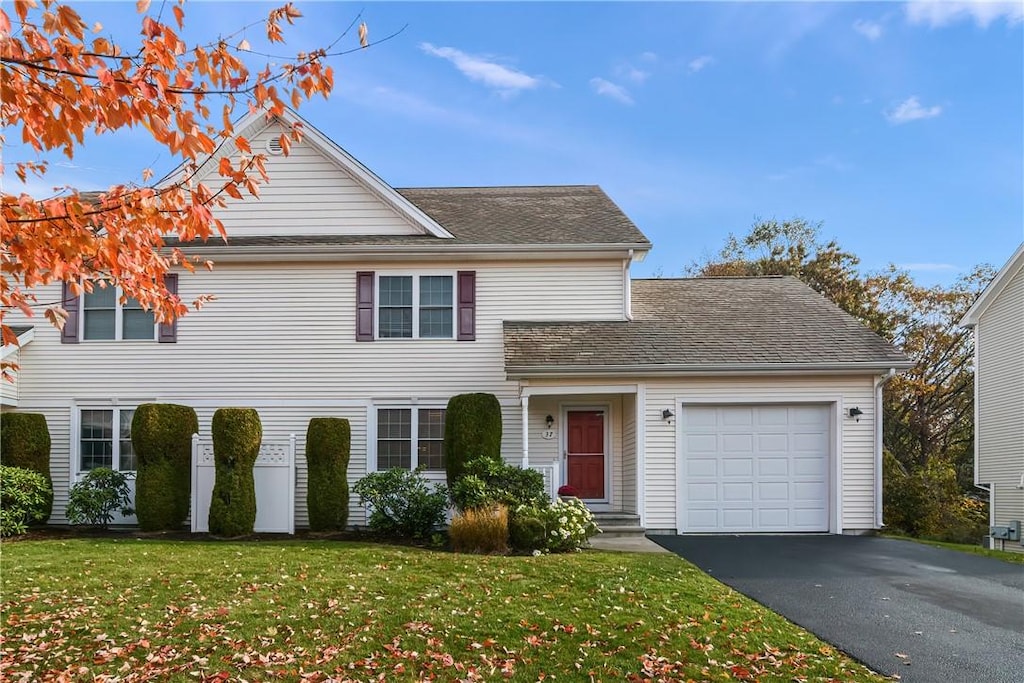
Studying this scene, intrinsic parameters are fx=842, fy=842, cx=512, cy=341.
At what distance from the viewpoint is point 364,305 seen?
15078 mm

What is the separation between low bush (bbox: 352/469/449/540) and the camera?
42.8ft

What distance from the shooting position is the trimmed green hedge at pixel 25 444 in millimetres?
14117

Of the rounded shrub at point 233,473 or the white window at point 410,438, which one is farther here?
the white window at point 410,438

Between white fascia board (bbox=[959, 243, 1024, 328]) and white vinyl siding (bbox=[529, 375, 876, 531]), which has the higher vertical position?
white fascia board (bbox=[959, 243, 1024, 328])

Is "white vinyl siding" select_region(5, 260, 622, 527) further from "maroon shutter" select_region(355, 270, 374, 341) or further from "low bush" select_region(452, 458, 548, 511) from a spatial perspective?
Answer: "low bush" select_region(452, 458, 548, 511)

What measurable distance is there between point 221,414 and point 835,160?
56.3ft

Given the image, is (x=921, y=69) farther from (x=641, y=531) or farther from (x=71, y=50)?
(x=71, y=50)

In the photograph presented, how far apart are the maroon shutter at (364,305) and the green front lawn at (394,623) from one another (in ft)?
17.8

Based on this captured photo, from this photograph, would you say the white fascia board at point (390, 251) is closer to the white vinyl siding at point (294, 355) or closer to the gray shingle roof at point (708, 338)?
the white vinyl siding at point (294, 355)

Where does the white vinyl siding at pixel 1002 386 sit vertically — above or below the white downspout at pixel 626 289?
below

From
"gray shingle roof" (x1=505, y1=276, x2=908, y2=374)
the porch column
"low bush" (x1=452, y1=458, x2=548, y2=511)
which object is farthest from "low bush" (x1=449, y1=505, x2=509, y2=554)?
"gray shingle roof" (x1=505, y1=276, x2=908, y2=374)

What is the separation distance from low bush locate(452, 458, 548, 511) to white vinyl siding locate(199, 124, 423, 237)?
4.93 m

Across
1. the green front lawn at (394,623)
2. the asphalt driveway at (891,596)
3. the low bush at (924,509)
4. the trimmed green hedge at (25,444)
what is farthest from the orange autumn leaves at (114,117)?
the low bush at (924,509)

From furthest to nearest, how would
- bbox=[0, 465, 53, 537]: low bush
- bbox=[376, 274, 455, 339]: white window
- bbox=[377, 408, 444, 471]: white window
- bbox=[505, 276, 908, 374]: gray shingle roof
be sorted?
bbox=[376, 274, 455, 339]: white window, bbox=[377, 408, 444, 471]: white window, bbox=[505, 276, 908, 374]: gray shingle roof, bbox=[0, 465, 53, 537]: low bush
